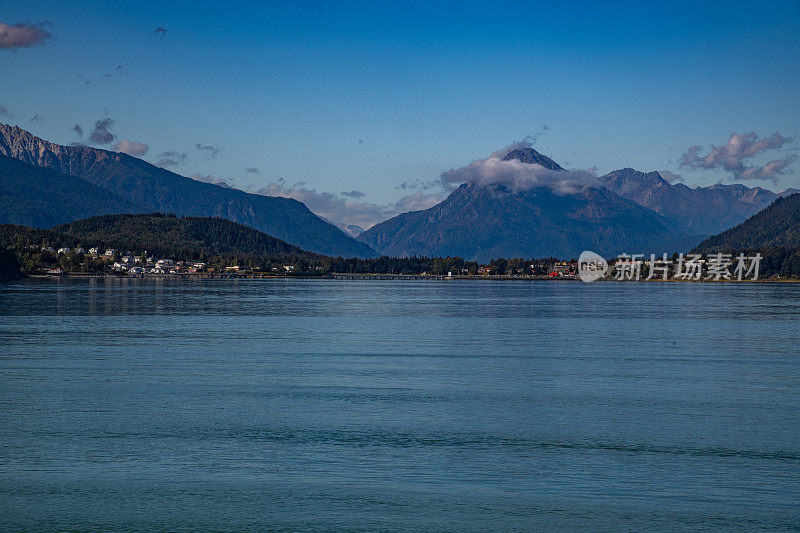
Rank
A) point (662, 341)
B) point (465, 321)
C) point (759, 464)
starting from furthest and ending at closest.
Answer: point (465, 321), point (662, 341), point (759, 464)

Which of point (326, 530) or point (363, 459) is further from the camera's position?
point (363, 459)

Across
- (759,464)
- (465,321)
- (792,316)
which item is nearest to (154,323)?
(465,321)

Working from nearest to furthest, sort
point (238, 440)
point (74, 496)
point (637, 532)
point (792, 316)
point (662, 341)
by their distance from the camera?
point (637, 532) → point (74, 496) → point (238, 440) → point (662, 341) → point (792, 316)

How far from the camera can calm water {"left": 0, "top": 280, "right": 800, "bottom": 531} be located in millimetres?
17203

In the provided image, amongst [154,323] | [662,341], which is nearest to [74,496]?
[662,341]

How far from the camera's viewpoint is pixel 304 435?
78.9 feet

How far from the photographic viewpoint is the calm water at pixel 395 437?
56.4 feet

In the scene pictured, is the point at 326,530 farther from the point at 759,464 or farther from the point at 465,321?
the point at 465,321

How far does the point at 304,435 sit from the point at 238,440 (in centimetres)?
203

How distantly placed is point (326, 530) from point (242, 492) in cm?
316

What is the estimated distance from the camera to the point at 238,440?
919 inches

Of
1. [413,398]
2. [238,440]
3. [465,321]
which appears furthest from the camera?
[465,321]

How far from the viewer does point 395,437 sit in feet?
77.9

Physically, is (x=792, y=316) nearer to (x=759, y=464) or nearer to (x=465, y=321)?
(x=465, y=321)
